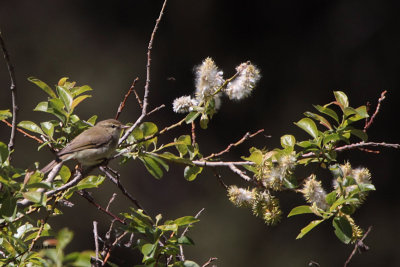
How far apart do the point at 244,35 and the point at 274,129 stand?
1.02m

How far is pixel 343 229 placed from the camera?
129 centimetres

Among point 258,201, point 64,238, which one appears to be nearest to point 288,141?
point 258,201

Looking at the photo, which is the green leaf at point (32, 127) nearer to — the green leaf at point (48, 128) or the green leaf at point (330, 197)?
the green leaf at point (48, 128)

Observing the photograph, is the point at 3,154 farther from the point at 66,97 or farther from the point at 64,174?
the point at 66,97

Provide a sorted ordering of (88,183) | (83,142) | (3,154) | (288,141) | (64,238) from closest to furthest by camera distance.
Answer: (64,238), (3,154), (88,183), (288,141), (83,142)

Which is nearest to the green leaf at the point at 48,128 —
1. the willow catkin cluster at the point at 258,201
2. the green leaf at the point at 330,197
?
the willow catkin cluster at the point at 258,201

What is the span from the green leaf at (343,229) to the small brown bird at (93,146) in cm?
69

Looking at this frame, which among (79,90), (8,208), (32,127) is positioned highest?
(79,90)

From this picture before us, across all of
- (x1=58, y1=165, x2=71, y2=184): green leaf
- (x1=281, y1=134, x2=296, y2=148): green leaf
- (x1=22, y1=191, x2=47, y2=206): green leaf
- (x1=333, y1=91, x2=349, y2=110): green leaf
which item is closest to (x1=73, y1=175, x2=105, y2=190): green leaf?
(x1=58, y1=165, x2=71, y2=184): green leaf

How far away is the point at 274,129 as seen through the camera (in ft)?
16.9

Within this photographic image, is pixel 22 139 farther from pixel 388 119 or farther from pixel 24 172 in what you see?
pixel 24 172

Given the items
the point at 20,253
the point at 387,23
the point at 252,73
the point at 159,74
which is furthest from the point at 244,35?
the point at 20,253

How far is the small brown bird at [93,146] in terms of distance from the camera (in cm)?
165

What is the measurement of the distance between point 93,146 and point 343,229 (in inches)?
33.7
